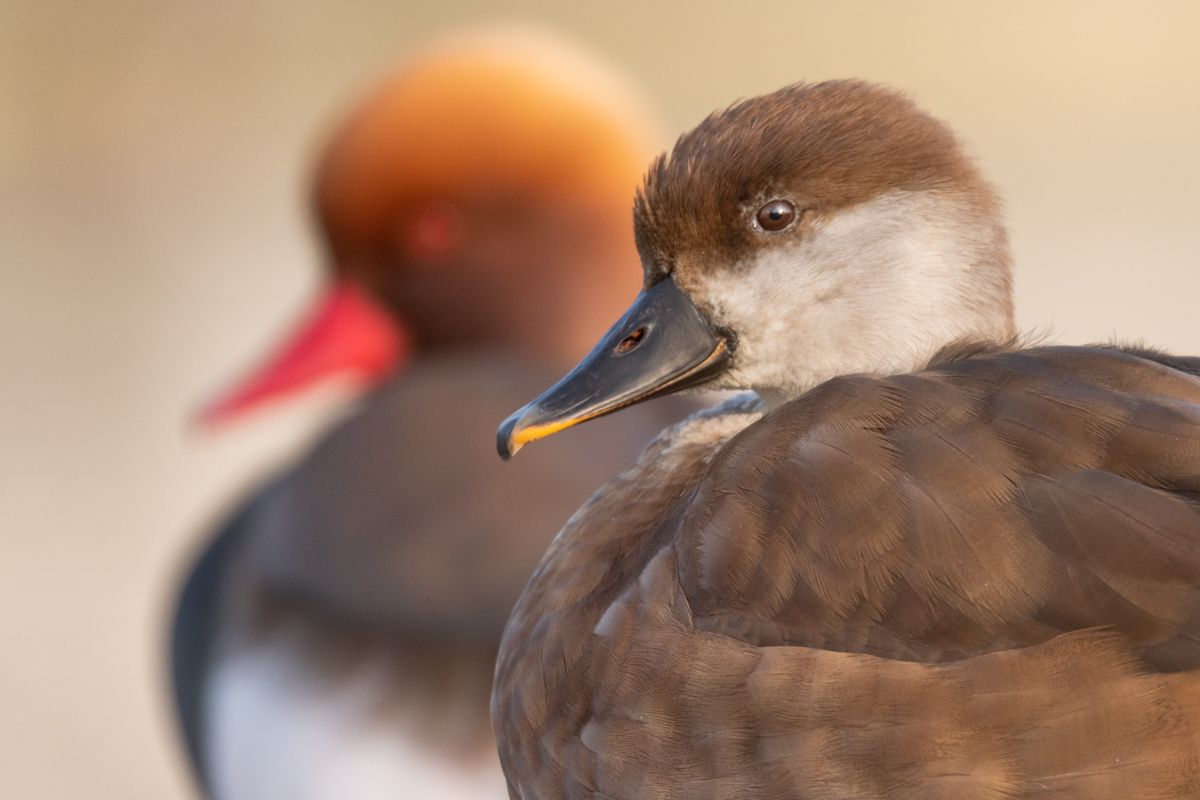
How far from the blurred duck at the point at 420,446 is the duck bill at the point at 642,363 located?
3.12 ft

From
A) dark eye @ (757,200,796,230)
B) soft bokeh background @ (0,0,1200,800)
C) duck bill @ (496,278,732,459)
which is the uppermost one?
dark eye @ (757,200,796,230)

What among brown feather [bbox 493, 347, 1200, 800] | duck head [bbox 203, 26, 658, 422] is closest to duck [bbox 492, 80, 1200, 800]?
brown feather [bbox 493, 347, 1200, 800]

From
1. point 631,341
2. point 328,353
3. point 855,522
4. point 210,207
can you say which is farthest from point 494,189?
point 210,207

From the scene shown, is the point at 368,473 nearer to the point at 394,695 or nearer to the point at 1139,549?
the point at 394,695

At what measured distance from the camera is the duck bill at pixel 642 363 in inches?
49.6

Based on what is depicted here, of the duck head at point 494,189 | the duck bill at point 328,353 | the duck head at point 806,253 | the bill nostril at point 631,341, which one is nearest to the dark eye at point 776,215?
the duck head at point 806,253

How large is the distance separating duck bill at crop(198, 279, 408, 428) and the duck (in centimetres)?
163

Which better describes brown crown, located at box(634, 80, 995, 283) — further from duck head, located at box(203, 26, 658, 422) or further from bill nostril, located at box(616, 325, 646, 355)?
duck head, located at box(203, 26, 658, 422)

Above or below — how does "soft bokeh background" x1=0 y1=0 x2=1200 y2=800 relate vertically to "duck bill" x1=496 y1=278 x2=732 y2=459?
below

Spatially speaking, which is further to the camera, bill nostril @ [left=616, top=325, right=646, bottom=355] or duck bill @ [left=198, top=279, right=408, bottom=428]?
duck bill @ [left=198, top=279, right=408, bottom=428]

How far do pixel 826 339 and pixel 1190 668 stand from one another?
416 mm

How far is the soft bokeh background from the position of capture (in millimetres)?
3891

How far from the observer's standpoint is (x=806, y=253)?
1284 millimetres

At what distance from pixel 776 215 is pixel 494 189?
58.8 inches
